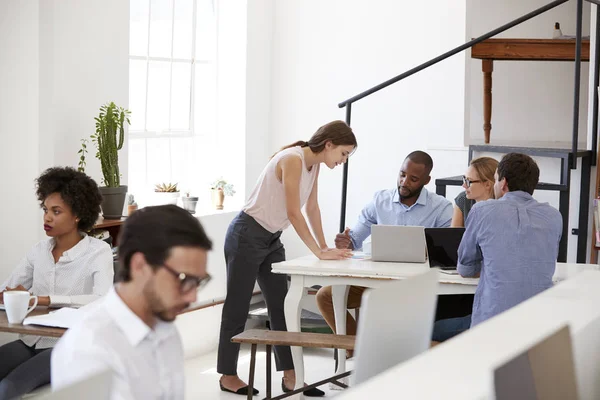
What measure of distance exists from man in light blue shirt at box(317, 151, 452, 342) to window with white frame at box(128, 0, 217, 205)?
189 centimetres

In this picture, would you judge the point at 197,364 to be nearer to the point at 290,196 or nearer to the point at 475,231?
the point at 290,196

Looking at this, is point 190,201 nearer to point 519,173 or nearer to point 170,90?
point 170,90

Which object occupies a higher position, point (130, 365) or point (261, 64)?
point (261, 64)

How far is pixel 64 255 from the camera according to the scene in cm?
375

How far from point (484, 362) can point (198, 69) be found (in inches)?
226

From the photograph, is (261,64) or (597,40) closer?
(597,40)

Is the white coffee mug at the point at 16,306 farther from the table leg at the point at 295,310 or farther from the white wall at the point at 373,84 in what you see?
the white wall at the point at 373,84

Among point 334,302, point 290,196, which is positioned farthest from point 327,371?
point 290,196

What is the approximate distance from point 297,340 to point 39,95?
81.5 inches

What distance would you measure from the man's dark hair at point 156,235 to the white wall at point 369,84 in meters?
5.09

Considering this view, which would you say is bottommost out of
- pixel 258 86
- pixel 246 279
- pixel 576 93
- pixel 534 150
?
pixel 246 279

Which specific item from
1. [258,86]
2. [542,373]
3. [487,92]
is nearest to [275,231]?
[258,86]

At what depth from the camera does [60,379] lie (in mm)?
1834

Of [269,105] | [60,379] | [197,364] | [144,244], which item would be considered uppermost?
[269,105]
